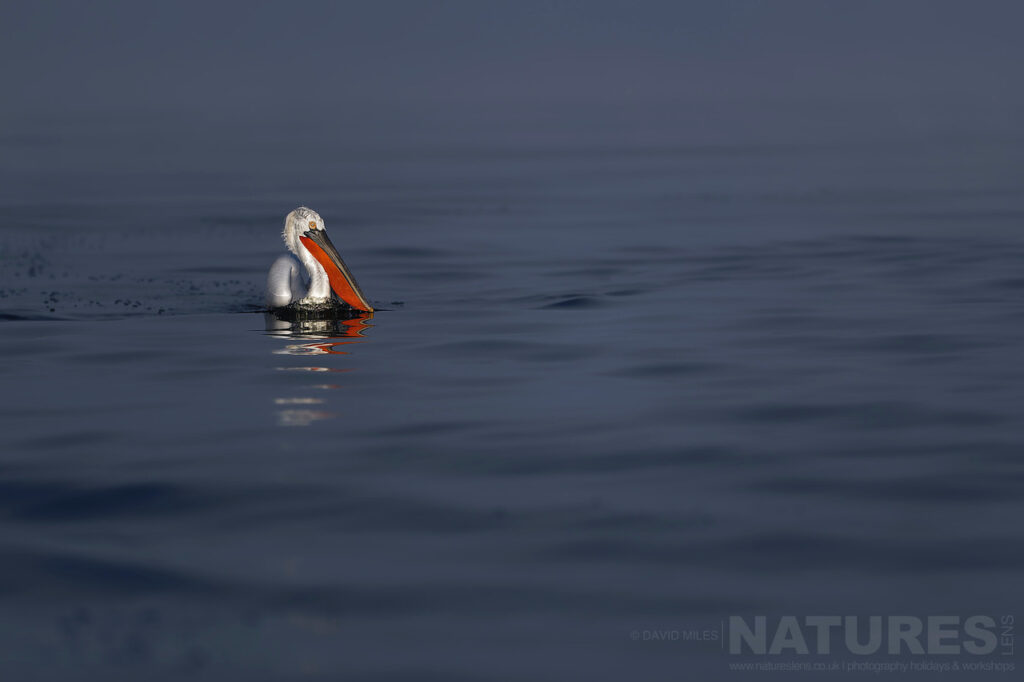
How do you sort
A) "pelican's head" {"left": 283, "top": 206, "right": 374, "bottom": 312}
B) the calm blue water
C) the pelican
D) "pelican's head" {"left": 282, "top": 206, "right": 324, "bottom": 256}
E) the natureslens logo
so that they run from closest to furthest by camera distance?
the natureslens logo, the calm blue water, the pelican, "pelican's head" {"left": 283, "top": 206, "right": 374, "bottom": 312}, "pelican's head" {"left": 282, "top": 206, "right": 324, "bottom": 256}

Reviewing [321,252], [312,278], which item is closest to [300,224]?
[321,252]

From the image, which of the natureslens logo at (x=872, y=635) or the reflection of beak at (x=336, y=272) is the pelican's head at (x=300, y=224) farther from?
the natureslens logo at (x=872, y=635)

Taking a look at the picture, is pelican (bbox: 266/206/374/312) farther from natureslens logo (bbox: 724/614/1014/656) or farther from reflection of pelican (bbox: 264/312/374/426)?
natureslens logo (bbox: 724/614/1014/656)

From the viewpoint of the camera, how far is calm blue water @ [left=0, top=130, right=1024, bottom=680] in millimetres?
5523

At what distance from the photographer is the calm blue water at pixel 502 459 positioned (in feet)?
18.1

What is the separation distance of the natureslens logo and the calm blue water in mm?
83

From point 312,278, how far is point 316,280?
0.06 m

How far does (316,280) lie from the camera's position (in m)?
13.8

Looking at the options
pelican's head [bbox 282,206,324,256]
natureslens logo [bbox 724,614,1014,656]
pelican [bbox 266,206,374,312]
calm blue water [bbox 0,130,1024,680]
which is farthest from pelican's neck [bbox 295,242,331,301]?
natureslens logo [bbox 724,614,1014,656]

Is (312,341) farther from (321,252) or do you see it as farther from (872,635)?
(872,635)

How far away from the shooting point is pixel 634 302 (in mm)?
14086

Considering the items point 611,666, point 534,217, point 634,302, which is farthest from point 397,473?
point 534,217

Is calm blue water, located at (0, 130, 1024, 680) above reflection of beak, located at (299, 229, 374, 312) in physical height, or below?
below

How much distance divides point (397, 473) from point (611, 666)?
2.61 metres
